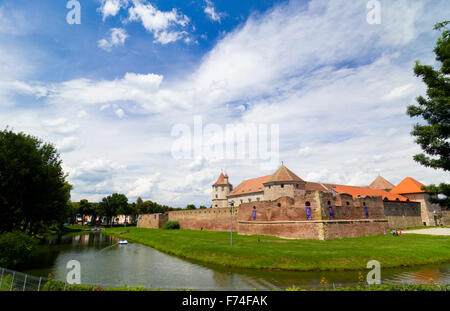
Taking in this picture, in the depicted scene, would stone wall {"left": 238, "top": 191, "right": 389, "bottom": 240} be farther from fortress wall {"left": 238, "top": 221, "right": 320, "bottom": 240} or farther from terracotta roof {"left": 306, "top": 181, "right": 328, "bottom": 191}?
terracotta roof {"left": 306, "top": 181, "right": 328, "bottom": 191}

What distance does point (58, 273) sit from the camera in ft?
69.5

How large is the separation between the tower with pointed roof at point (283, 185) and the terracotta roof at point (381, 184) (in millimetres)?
38299

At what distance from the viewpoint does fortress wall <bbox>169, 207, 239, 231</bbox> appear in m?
53.9

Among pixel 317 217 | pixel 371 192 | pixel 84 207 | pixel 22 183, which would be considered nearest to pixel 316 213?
pixel 317 217

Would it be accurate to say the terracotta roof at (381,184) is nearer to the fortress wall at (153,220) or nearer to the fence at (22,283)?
the fortress wall at (153,220)

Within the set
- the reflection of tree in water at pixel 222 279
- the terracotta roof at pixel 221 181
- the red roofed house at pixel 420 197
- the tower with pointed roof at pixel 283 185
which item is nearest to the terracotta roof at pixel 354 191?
the red roofed house at pixel 420 197

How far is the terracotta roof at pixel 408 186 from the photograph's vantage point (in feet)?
200

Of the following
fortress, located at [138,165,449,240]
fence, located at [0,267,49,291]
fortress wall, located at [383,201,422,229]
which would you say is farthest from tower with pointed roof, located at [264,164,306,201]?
fence, located at [0,267,49,291]

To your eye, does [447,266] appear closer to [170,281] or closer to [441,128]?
[441,128]

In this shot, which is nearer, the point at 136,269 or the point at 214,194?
the point at 136,269

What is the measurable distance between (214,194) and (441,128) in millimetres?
75078

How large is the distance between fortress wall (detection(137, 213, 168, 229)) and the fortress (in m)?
8.35
